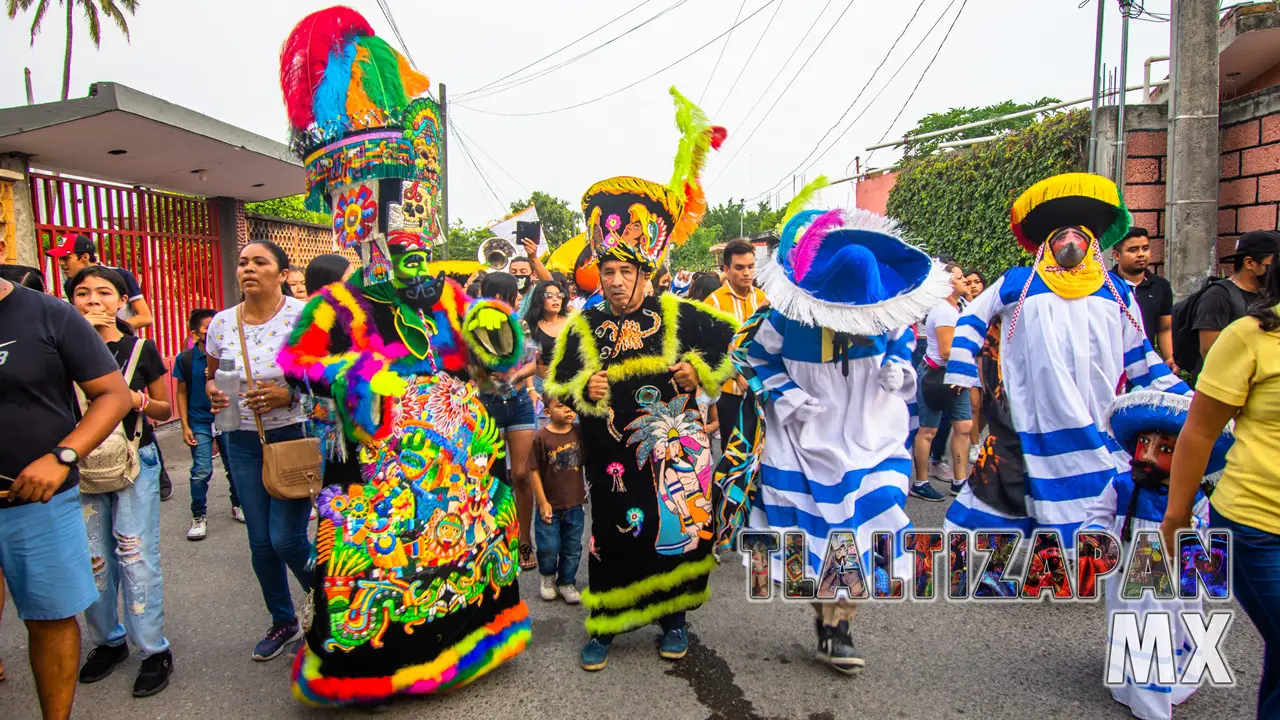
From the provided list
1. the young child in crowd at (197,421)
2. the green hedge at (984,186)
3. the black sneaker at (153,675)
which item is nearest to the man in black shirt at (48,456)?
the black sneaker at (153,675)

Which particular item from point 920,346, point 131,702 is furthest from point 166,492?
point 920,346

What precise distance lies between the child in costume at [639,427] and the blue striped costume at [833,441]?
285mm

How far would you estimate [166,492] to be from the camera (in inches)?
263

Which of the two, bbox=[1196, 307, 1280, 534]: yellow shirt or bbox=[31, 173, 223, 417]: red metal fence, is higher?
bbox=[31, 173, 223, 417]: red metal fence

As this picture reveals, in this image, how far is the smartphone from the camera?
28.9 ft

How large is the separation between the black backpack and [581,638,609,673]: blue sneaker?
439cm

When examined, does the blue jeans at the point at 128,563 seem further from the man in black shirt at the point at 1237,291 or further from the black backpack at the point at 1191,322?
the black backpack at the point at 1191,322

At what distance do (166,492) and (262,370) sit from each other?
156 inches

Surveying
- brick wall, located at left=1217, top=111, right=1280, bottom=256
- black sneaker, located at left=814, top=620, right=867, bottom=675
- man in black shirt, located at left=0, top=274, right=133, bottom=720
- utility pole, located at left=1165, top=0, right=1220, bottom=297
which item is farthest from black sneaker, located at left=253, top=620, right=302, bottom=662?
brick wall, located at left=1217, top=111, right=1280, bottom=256

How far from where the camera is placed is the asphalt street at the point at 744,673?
315 cm

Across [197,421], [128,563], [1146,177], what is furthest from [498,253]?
[1146,177]

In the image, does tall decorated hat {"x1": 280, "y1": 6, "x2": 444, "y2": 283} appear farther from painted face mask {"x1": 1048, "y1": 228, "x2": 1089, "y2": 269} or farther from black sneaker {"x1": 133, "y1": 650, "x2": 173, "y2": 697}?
painted face mask {"x1": 1048, "y1": 228, "x2": 1089, "y2": 269}

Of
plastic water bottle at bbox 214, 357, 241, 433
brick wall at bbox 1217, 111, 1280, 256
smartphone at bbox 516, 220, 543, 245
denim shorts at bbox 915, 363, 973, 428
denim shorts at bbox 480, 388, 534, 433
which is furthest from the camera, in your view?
smartphone at bbox 516, 220, 543, 245

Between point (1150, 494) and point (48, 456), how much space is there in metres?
4.07
